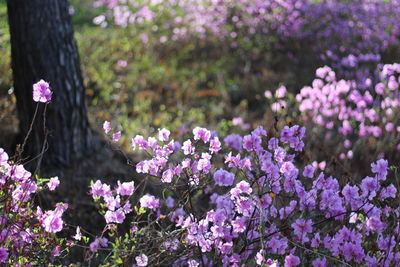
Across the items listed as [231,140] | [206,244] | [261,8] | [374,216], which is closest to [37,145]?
[231,140]

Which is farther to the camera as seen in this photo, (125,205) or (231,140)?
(231,140)

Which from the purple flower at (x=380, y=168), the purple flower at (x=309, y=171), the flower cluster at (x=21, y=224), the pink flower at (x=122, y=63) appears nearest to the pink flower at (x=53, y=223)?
the flower cluster at (x=21, y=224)

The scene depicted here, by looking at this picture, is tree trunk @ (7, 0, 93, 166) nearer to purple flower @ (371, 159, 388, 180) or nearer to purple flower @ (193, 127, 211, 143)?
purple flower @ (193, 127, 211, 143)

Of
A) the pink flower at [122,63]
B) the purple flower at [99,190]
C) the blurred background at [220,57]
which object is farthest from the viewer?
the pink flower at [122,63]

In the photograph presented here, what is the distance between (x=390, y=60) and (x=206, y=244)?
6226 mm

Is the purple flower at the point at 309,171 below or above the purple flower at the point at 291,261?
above

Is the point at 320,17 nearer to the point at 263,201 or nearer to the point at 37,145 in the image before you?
the point at 37,145

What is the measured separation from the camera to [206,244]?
2248mm

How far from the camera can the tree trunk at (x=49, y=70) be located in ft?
13.1

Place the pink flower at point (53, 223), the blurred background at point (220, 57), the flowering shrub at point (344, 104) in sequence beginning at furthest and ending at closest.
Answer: the blurred background at point (220, 57), the flowering shrub at point (344, 104), the pink flower at point (53, 223)

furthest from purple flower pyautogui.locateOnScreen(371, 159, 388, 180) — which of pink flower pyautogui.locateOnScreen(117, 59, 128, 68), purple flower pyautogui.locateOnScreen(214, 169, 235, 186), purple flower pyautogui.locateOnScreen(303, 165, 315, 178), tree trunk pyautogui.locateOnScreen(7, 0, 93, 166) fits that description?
pink flower pyautogui.locateOnScreen(117, 59, 128, 68)

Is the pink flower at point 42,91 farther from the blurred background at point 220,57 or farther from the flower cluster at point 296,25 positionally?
the flower cluster at point 296,25

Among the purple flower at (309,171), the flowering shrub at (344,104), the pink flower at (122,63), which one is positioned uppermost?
the purple flower at (309,171)

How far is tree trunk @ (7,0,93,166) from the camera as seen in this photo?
400 cm
